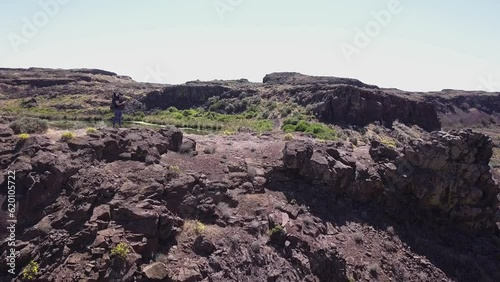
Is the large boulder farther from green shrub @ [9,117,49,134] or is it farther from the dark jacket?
green shrub @ [9,117,49,134]

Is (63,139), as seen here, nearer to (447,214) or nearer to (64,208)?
(64,208)

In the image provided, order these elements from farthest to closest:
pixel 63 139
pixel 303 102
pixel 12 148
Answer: pixel 303 102 < pixel 63 139 < pixel 12 148

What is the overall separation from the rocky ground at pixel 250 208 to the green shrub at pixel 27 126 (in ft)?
1.31

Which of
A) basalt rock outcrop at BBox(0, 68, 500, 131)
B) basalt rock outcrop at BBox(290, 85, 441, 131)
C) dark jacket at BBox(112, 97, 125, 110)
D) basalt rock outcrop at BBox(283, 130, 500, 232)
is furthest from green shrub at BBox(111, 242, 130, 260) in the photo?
basalt rock outcrop at BBox(0, 68, 500, 131)

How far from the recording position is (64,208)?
12016 mm

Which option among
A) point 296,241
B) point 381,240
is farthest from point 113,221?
point 381,240

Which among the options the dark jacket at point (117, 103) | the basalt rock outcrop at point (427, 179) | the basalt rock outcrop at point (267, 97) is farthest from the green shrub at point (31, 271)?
the basalt rock outcrop at point (267, 97)

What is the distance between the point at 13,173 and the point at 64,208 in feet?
6.62

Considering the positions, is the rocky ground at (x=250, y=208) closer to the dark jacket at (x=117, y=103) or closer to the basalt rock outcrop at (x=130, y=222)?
the basalt rock outcrop at (x=130, y=222)

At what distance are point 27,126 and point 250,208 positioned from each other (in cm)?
948

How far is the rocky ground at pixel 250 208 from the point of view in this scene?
38.3 ft

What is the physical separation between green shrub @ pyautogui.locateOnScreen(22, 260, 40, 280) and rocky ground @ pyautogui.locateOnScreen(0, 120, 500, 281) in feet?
0.52

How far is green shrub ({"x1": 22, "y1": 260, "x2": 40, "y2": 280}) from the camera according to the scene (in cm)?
1018

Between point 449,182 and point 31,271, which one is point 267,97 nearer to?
point 449,182
